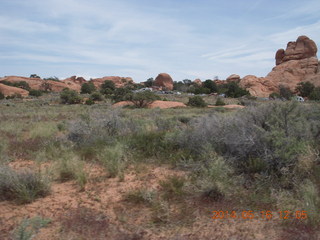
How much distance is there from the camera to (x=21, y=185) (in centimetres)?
→ 455

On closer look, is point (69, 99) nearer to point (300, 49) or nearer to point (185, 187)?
point (185, 187)

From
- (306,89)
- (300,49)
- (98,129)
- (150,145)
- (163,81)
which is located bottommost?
(150,145)

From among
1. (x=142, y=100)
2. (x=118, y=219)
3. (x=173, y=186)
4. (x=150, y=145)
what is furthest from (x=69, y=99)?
(x=118, y=219)

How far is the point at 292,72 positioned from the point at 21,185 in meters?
71.3

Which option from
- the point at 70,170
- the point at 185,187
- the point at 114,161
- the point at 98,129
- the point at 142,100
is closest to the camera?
the point at 185,187

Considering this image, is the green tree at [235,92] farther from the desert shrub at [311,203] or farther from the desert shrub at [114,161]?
the desert shrub at [311,203]

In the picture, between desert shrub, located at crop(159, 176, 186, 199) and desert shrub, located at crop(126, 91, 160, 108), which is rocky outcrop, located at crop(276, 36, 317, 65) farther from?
desert shrub, located at crop(159, 176, 186, 199)

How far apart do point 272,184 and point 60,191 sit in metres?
3.67

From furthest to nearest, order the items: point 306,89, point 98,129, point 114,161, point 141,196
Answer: point 306,89
point 98,129
point 114,161
point 141,196

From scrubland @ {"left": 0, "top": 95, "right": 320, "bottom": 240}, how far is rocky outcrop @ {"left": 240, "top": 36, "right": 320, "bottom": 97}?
176 ft

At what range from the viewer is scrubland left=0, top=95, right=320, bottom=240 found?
357 cm

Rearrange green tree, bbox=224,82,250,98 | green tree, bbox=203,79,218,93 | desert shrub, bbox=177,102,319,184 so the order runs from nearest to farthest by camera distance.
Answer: desert shrub, bbox=177,102,319,184
green tree, bbox=224,82,250,98
green tree, bbox=203,79,218,93

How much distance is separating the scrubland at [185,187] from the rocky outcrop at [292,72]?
5374 cm

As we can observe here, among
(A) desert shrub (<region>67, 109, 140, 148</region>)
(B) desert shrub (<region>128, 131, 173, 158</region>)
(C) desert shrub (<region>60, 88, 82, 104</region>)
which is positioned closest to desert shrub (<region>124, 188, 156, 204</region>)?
(B) desert shrub (<region>128, 131, 173, 158</region>)
